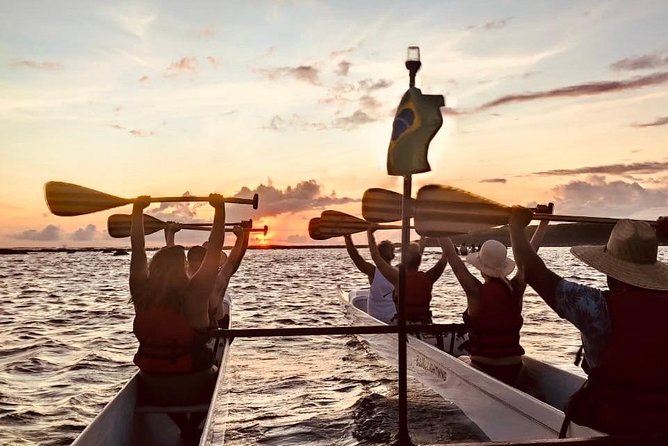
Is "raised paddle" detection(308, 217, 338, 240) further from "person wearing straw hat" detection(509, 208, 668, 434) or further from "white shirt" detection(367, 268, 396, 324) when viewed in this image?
"person wearing straw hat" detection(509, 208, 668, 434)

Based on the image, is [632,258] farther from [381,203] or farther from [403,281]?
[381,203]

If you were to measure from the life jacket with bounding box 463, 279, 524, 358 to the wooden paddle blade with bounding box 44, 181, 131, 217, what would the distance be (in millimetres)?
4547

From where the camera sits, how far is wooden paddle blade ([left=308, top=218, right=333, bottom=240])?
8234 millimetres

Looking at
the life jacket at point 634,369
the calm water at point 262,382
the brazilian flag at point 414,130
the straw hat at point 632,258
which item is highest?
the brazilian flag at point 414,130

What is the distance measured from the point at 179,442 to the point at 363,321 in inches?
276

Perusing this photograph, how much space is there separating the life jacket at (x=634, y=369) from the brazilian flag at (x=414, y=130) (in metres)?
1.52

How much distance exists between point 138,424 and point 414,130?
4.46m

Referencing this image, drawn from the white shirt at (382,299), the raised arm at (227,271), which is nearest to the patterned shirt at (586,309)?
the raised arm at (227,271)

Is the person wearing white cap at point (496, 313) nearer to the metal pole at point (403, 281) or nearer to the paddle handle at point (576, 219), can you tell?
the paddle handle at point (576, 219)

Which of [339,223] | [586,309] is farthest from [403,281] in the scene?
[339,223]

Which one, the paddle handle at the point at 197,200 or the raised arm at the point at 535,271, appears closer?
the raised arm at the point at 535,271

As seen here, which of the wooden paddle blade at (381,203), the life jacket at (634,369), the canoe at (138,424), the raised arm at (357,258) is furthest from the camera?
the raised arm at (357,258)

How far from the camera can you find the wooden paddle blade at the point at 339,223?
26.9 ft

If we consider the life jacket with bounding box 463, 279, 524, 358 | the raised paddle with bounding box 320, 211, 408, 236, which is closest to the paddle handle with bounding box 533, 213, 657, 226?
the life jacket with bounding box 463, 279, 524, 358
